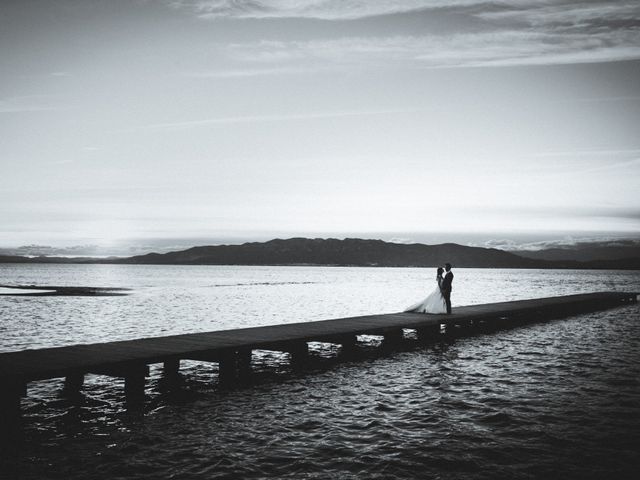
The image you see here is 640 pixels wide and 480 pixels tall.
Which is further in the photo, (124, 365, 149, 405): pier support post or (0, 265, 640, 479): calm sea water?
(124, 365, 149, 405): pier support post

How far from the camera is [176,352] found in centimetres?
1495

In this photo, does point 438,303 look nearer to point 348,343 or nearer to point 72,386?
point 348,343

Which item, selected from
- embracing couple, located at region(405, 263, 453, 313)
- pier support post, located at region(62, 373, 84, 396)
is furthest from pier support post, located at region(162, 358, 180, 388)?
embracing couple, located at region(405, 263, 453, 313)

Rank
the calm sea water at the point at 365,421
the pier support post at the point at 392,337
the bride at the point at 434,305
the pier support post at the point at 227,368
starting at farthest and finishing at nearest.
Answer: the bride at the point at 434,305
the pier support post at the point at 392,337
the pier support post at the point at 227,368
the calm sea water at the point at 365,421

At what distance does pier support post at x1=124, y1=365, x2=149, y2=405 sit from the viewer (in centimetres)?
1344

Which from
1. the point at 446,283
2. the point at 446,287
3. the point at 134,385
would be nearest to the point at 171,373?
the point at 134,385

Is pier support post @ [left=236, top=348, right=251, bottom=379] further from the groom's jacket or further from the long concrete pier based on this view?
the groom's jacket

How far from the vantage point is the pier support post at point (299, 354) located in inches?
725

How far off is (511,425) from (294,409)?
479 cm

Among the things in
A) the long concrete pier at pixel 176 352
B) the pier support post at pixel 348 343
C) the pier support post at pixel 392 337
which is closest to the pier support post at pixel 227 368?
the long concrete pier at pixel 176 352

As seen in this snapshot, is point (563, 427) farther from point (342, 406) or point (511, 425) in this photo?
point (342, 406)

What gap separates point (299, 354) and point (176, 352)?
4.91 m

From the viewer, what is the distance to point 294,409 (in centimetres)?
1298

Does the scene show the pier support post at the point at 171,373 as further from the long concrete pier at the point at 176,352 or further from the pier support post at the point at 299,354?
the pier support post at the point at 299,354
